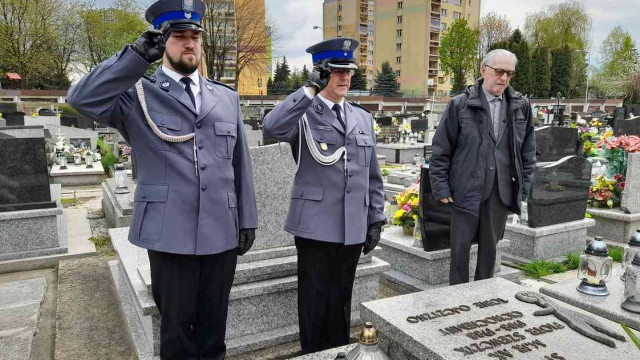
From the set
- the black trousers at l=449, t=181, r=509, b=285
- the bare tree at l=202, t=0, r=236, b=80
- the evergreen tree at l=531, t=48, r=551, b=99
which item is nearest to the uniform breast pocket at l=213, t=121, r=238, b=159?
the black trousers at l=449, t=181, r=509, b=285

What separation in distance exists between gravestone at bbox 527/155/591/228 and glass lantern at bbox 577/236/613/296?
2248 millimetres

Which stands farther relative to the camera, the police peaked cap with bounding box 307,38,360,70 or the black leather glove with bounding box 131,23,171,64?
the police peaked cap with bounding box 307,38,360,70

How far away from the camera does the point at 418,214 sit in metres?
4.82

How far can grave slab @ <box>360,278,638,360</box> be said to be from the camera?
7.43ft

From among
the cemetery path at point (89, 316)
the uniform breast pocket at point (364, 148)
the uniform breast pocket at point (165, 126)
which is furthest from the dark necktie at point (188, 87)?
the cemetery path at point (89, 316)

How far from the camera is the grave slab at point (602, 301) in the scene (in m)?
2.76

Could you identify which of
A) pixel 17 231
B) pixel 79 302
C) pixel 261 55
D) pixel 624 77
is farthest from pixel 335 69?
pixel 624 77

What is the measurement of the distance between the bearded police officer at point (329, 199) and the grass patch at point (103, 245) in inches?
140

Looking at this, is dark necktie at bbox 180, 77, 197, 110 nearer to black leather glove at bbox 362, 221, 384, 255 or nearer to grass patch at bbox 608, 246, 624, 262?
black leather glove at bbox 362, 221, 384, 255

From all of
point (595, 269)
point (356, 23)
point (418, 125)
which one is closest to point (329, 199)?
point (595, 269)

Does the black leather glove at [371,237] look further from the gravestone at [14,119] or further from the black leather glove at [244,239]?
the gravestone at [14,119]

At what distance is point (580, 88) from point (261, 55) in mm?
40639

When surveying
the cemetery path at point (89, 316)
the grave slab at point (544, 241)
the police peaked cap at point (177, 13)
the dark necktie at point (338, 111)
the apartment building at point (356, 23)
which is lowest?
the cemetery path at point (89, 316)

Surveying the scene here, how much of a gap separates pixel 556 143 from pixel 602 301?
7030 millimetres
